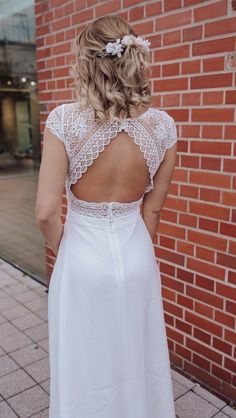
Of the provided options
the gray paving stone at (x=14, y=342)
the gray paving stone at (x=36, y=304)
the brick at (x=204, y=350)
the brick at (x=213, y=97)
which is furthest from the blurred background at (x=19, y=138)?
the brick at (x=213, y=97)

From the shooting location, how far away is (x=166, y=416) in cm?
220

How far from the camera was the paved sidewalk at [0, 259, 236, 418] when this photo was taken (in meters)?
2.60

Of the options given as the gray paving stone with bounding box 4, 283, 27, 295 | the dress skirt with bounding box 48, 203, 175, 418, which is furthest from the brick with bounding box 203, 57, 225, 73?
the gray paving stone with bounding box 4, 283, 27, 295

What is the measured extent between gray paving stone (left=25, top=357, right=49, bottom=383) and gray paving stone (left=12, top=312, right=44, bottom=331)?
1.90 ft

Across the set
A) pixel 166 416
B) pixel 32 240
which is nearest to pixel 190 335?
pixel 166 416

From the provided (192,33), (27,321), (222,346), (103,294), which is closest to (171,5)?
(192,33)

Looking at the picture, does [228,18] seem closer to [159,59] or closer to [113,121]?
[159,59]

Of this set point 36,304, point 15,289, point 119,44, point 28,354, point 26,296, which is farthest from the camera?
point 15,289

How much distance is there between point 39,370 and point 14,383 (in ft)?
0.68

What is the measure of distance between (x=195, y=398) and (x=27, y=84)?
12.9 feet

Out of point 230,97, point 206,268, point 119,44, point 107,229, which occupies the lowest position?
point 206,268

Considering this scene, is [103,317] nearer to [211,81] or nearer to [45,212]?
[45,212]

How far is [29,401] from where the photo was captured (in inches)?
106

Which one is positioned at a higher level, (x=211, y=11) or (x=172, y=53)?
(x=211, y=11)
